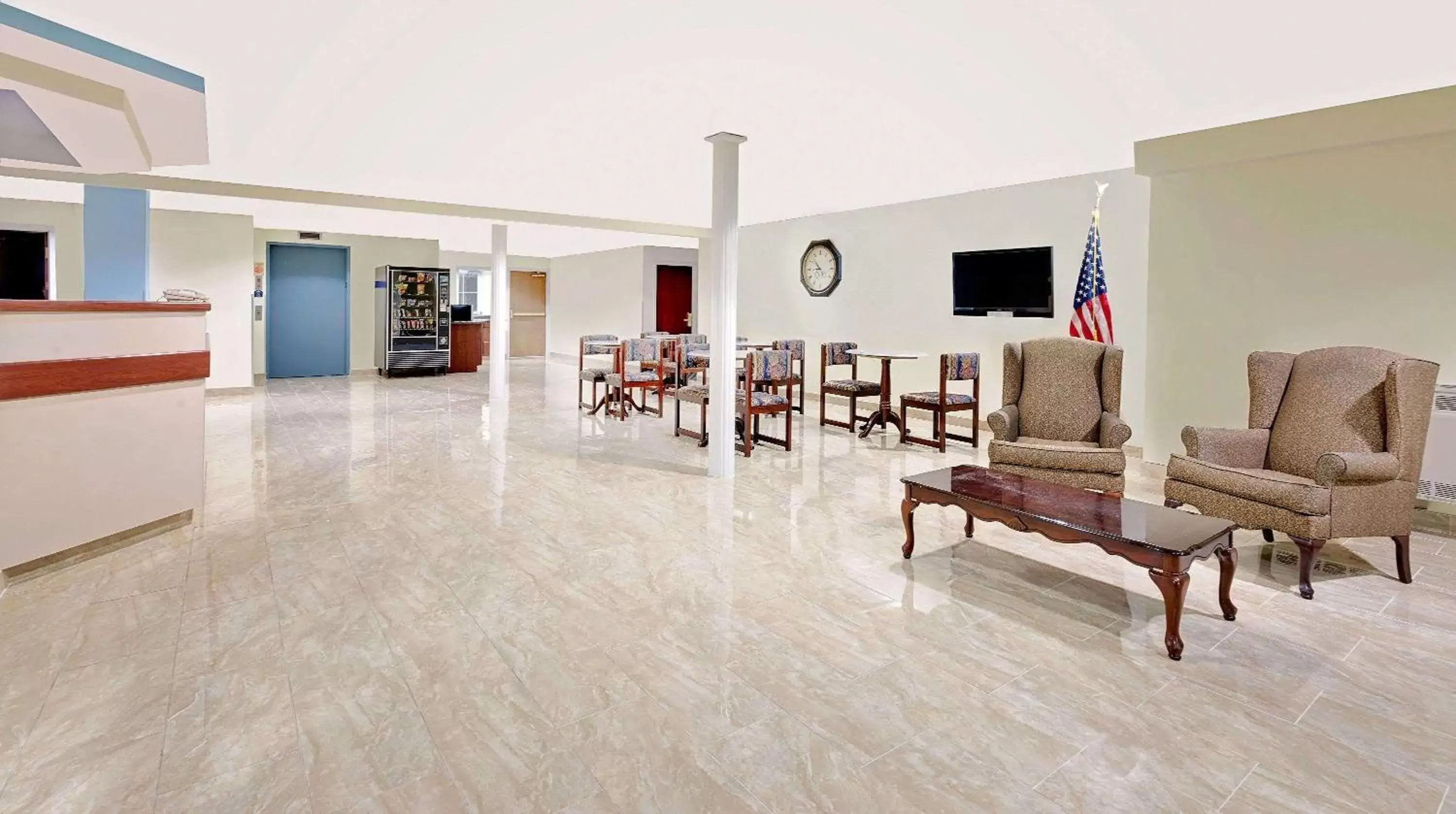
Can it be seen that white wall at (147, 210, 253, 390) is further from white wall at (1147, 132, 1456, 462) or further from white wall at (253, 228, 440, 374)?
white wall at (1147, 132, 1456, 462)

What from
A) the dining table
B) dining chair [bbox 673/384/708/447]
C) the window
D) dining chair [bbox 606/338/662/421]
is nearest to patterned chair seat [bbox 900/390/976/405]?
the dining table

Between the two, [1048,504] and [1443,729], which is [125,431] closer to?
[1048,504]

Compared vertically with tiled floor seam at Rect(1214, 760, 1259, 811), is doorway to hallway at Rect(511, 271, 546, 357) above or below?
above

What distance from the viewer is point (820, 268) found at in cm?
955

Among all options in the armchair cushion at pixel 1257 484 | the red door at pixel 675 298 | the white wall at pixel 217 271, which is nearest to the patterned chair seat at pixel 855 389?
the armchair cushion at pixel 1257 484

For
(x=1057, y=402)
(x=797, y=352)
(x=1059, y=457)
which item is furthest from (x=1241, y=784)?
(x=797, y=352)

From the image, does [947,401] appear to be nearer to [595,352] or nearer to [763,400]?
[763,400]

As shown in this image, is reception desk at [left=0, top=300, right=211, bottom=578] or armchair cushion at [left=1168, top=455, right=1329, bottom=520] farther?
armchair cushion at [left=1168, top=455, right=1329, bottom=520]

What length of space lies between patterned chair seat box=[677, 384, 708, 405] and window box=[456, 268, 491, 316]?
10293 millimetres

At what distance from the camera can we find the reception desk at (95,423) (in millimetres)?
3141

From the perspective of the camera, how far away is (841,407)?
9352mm

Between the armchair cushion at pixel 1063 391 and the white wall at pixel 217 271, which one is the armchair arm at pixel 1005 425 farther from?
the white wall at pixel 217 271

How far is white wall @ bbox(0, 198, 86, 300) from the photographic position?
8.80 metres

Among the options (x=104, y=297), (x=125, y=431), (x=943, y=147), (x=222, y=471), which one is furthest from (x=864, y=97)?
(x=104, y=297)
